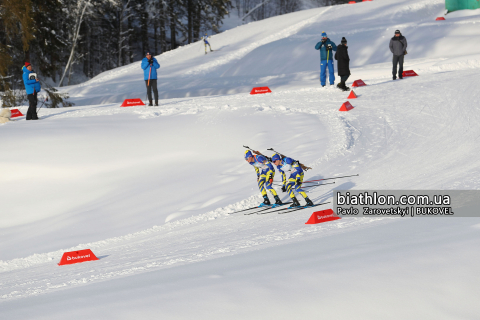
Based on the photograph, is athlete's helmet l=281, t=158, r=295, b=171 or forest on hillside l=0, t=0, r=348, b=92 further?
forest on hillside l=0, t=0, r=348, b=92

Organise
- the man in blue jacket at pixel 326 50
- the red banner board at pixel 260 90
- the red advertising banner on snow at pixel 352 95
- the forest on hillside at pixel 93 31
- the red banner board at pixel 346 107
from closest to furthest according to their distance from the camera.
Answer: the red banner board at pixel 346 107, the red advertising banner on snow at pixel 352 95, the man in blue jacket at pixel 326 50, the red banner board at pixel 260 90, the forest on hillside at pixel 93 31

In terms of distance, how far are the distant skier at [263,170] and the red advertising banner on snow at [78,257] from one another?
9.98 ft

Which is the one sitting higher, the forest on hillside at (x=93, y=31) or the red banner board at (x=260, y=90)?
the forest on hillside at (x=93, y=31)

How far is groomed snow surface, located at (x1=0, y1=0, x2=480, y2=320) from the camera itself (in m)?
3.23

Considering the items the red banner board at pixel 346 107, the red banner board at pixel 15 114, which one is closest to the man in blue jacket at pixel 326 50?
the red banner board at pixel 346 107

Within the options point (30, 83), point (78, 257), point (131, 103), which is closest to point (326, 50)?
point (131, 103)

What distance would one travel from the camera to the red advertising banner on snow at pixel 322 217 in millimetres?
6583

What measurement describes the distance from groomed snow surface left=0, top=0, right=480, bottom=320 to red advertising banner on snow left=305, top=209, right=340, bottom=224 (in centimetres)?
26

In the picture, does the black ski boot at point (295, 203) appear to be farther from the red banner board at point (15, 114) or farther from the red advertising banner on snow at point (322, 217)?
the red banner board at point (15, 114)

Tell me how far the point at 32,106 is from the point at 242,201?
27.3 feet

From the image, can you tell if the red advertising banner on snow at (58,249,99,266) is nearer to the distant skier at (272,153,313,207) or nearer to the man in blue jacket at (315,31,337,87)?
the distant skier at (272,153,313,207)

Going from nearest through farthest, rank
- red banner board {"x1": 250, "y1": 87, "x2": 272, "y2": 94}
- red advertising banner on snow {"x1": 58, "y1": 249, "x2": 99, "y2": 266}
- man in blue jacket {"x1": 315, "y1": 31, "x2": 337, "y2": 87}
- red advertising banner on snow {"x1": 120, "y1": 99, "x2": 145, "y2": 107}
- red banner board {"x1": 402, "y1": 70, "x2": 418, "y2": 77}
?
red advertising banner on snow {"x1": 58, "y1": 249, "x2": 99, "y2": 266} → man in blue jacket {"x1": 315, "y1": 31, "x2": 337, "y2": 87} → red advertising banner on snow {"x1": 120, "y1": 99, "x2": 145, "y2": 107} → red banner board {"x1": 402, "y1": 70, "x2": 418, "y2": 77} → red banner board {"x1": 250, "y1": 87, "x2": 272, "y2": 94}

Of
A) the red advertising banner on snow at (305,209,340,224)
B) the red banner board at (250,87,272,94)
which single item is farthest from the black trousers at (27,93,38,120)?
the red advertising banner on snow at (305,209,340,224)

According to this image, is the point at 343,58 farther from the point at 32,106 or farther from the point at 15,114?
the point at 15,114
